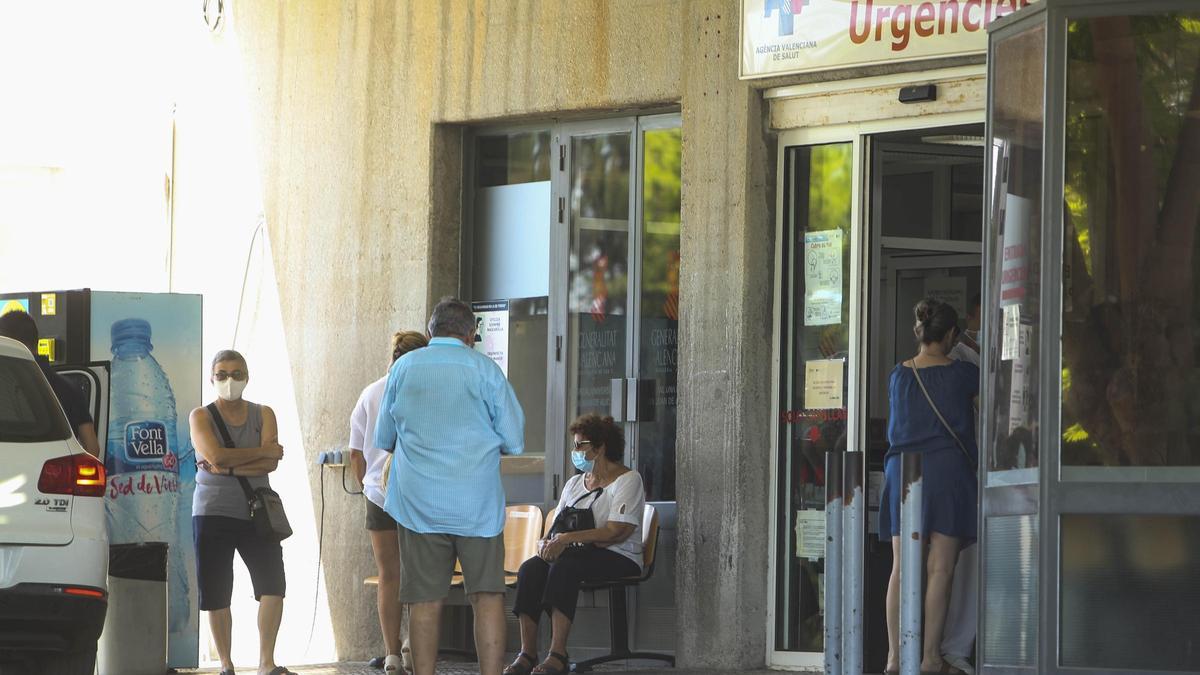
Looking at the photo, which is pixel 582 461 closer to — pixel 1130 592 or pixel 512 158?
pixel 512 158

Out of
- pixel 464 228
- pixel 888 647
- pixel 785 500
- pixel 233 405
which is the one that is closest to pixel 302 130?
pixel 464 228

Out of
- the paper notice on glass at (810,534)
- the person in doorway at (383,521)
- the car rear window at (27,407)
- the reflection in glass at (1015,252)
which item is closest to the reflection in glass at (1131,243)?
the reflection in glass at (1015,252)

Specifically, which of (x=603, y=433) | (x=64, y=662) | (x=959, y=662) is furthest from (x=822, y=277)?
(x=64, y=662)

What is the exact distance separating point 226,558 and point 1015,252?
4.42m

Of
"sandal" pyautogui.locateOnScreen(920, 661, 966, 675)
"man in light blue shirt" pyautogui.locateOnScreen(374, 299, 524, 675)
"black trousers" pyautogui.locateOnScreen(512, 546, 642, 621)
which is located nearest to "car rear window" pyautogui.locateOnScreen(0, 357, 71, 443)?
"man in light blue shirt" pyautogui.locateOnScreen(374, 299, 524, 675)

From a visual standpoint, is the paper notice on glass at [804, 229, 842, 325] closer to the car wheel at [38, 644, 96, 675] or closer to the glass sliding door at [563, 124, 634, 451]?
the glass sliding door at [563, 124, 634, 451]

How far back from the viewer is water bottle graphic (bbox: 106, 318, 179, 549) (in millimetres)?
10750

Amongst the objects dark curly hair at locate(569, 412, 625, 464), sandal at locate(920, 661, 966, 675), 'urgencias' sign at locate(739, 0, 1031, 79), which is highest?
'urgencias' sign at locate(739, 0, 1031, 79)

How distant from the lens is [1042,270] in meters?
7.30

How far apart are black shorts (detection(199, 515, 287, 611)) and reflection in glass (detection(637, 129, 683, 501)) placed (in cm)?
218

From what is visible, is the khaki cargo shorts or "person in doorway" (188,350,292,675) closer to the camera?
the khaki cargo shorts

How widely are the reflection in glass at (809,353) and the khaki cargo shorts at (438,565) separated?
2254 mm

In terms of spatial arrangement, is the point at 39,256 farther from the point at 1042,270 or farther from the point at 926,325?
the point at 1042,270

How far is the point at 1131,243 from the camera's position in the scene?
720cm
